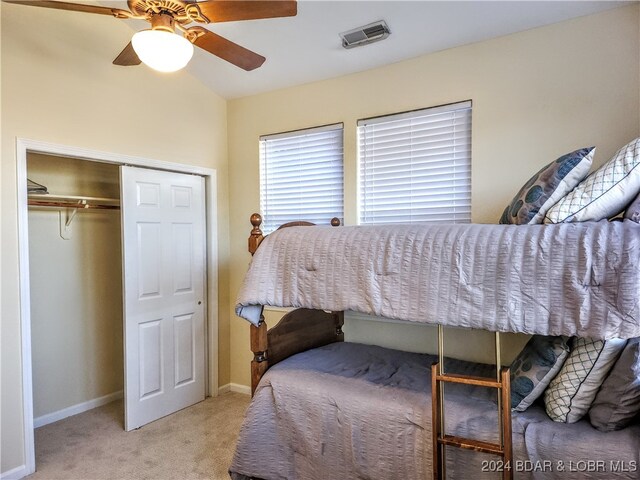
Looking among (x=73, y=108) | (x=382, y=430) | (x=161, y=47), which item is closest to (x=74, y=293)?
(x=73, y=108)

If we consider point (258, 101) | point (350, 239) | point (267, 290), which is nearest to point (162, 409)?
point (267, 290)

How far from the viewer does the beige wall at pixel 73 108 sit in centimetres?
243

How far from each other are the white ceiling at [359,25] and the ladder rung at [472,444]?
225cm

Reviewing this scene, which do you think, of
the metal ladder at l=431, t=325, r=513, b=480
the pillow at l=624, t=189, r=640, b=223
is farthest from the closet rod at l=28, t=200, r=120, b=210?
the pillow at l=624, t=189, r=640, b=223

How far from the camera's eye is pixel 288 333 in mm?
2582

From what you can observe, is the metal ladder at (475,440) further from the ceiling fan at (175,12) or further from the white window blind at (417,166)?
the ceiling fan at (175,12)

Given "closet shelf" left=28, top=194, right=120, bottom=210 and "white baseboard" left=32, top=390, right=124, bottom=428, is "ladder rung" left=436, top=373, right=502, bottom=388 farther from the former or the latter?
"white baseboard" left=32, top=390, right=124, bottom=428

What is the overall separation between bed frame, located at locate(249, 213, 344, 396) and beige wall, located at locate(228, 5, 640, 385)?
0.77ft

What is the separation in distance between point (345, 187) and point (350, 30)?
1.07 m

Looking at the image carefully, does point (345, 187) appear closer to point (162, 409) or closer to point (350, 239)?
point (350, 239)

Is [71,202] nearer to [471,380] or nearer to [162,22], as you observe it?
[162,22]

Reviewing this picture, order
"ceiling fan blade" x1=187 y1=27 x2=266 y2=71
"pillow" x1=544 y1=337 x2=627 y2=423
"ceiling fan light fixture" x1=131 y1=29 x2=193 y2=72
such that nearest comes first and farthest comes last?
1. "pillow" x1=544 y1=337 x2=627 y2=423
2. "ceiling fan light fixture" x1=131 y1=29 x2=193 y2=72
3. "ceiling fan blade" x1=187 y1=27 x2=266 y2=71

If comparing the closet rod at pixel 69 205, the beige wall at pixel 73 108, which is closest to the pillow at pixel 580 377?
the beige wall at pixel 73 108

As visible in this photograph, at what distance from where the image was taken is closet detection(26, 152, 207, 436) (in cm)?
312
